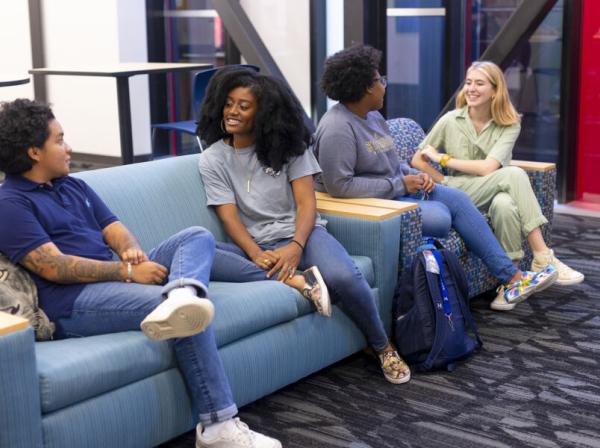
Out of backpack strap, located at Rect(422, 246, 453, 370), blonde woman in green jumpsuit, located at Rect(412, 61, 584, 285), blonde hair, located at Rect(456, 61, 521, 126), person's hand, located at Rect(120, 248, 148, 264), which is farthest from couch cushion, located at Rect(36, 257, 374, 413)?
blonde hair, located at Rect(456, 61, 521, 126)

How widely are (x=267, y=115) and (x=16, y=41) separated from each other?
233 inches

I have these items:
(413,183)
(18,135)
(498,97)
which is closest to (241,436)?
(18,135)

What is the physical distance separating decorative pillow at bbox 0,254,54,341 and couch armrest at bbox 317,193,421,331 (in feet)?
4.11

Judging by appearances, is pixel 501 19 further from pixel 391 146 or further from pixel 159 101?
pixel 159 101

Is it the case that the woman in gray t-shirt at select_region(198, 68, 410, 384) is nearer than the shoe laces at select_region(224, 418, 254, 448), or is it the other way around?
the shoe laces at select_region(224, 418, 254, 448)

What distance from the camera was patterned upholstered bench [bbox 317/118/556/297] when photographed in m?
3.57

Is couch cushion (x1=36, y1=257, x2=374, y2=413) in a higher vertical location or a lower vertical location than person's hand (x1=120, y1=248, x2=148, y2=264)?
lower

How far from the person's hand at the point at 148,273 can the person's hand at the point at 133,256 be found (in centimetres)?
3

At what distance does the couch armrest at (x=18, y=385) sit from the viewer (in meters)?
2.25

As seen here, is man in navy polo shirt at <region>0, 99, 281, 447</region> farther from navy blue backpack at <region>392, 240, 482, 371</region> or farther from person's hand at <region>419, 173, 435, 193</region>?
person's hand at <region>419, 173, 435, 193</region>

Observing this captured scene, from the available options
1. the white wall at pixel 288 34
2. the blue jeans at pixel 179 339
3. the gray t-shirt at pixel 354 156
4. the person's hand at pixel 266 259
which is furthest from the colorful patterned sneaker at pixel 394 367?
the white wall at pixel 288 34

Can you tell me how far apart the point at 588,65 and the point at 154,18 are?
3787mm

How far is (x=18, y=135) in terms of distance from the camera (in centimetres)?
274

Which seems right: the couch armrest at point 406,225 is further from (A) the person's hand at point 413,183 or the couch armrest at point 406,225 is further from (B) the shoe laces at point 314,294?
(B) the shoe laces at point 314,294
